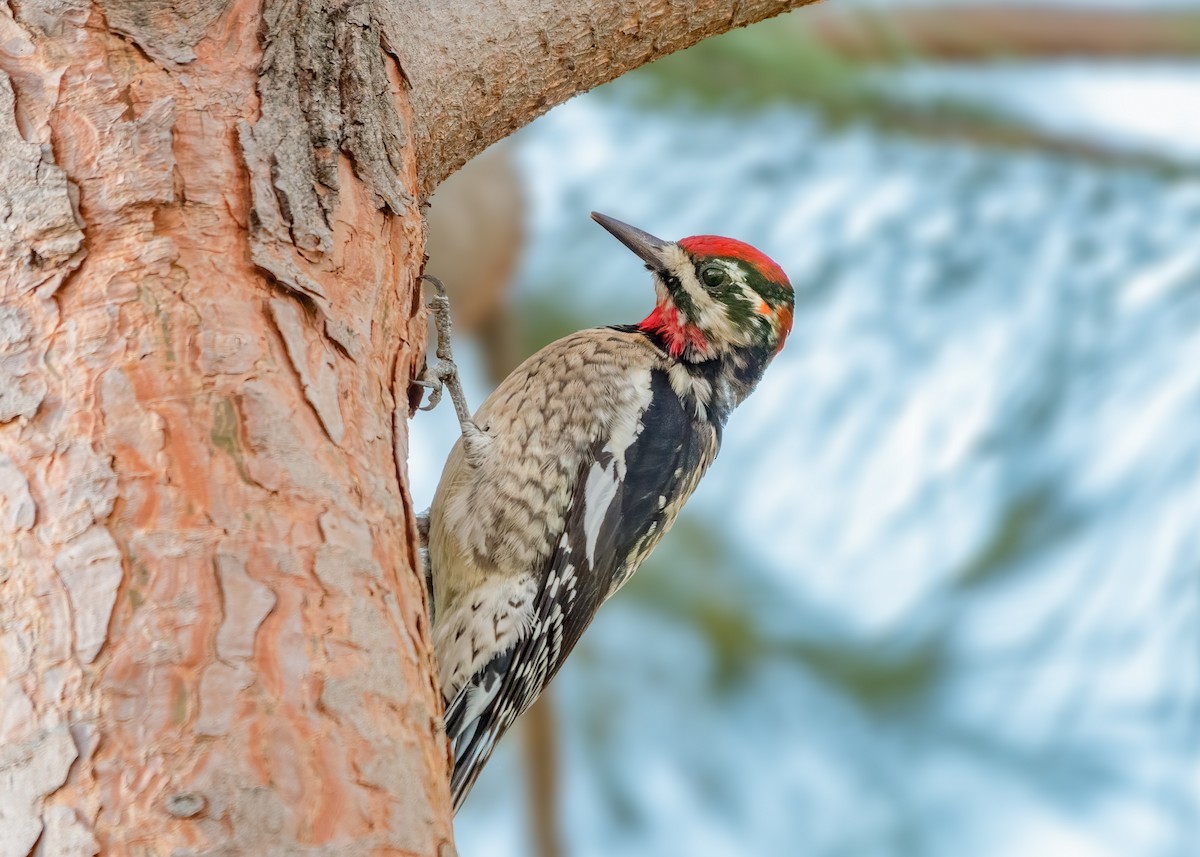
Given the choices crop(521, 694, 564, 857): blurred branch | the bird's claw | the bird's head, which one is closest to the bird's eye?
the bird's head

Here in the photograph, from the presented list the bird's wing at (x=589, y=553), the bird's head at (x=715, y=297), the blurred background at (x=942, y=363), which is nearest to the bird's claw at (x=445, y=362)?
the bird's wing at (x=589, y=553)

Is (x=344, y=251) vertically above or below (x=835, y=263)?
above

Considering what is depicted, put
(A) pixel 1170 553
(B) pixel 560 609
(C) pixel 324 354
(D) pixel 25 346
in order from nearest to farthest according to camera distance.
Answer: (D) pixel 25 346
(C) pixel 324 354
(B) pixel 560 609
(A) pixel 1170 553

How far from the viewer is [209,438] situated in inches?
47.4

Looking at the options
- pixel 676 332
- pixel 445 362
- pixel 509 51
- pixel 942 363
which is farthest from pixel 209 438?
pixel 942 363

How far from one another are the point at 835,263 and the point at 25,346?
2.89 m

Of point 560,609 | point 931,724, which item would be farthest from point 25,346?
point 931,724

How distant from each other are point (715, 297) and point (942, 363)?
4.25 feet

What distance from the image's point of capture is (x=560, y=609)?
7.73ft

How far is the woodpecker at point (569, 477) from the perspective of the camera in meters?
2.32

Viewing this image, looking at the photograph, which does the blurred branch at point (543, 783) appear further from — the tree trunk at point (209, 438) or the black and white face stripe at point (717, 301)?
the tree trunk at point (209, 438)

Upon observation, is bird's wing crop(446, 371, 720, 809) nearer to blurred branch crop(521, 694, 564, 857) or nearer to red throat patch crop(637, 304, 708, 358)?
red throat patch crop(637, 304, 708, 358)

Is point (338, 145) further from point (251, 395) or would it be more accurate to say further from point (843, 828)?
point (843, 828)

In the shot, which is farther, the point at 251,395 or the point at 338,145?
the point at 338,145
